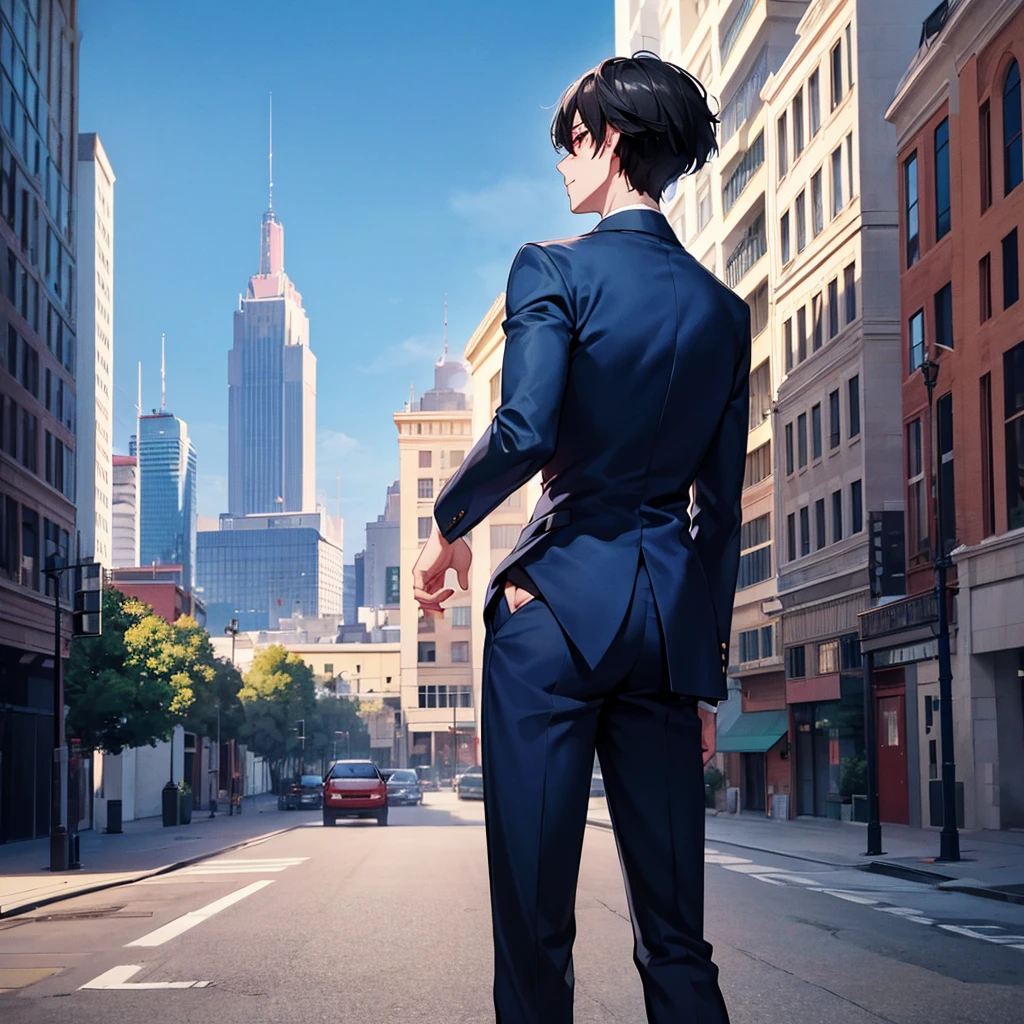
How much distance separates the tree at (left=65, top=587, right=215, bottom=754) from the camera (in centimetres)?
4000

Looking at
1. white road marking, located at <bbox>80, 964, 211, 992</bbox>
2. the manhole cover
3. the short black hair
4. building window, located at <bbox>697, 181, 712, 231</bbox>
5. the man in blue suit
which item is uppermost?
building window, located at <bbox>697, 181, 712, 231</bbox>

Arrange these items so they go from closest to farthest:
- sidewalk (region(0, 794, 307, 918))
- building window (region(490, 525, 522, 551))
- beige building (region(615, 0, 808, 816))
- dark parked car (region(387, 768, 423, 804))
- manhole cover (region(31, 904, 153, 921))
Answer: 1. manhole cover (region(31, 904, 153, 921))
2. sidewalk (region(0, 794, 307, 918))
3. beige building (region(615, 0, 808, 816))
4. dark parked car (region(387, 768, 423, 804))
5. building window (region(490, 525, 522, 551))

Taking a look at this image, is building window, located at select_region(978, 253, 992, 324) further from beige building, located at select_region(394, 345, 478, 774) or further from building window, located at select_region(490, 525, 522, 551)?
beige building, located at select_region(394, 345, 478, 774)

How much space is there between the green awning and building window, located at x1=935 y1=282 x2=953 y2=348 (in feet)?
56.5

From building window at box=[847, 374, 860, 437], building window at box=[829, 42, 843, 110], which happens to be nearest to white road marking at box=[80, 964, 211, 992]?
building window at box=[847, 374, 860, 437]

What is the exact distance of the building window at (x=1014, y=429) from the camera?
29.3 meters

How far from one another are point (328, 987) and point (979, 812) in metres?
25.2

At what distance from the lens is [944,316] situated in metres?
34.2

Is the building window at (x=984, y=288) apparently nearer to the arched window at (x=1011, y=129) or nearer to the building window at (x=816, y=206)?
the arched window at (x=1011, y=129)

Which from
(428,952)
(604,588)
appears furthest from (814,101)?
(604,588)

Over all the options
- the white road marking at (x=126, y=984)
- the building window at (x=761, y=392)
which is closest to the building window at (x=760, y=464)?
the building window at (x=761, y=392)

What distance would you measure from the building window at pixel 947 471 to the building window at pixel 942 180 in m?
3.94

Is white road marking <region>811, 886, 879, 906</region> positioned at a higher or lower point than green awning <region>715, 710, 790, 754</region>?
lower

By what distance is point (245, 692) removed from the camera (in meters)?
89.9
